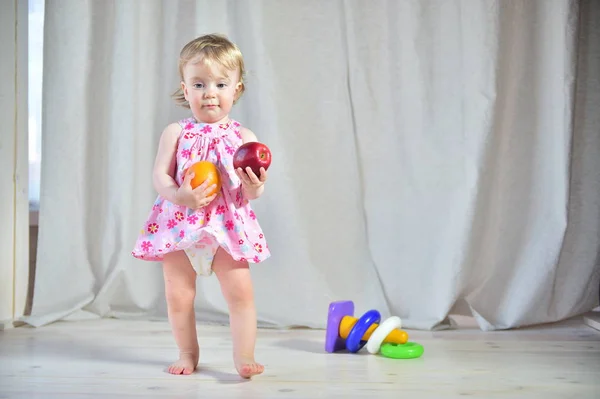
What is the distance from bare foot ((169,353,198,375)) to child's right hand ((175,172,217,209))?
1.29 ft

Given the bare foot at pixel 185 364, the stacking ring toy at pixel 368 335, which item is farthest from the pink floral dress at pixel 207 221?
the stacking ring toy at pixel 368 335

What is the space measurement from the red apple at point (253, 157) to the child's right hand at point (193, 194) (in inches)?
3.3

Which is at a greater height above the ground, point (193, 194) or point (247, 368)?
point (193, 194)

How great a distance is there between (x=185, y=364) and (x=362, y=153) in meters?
1.06

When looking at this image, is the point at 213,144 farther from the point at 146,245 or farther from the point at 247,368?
the point at 247,368

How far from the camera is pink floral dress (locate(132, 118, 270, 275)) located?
177 cm

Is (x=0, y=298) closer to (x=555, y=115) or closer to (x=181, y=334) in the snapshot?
(x=181, y=334)

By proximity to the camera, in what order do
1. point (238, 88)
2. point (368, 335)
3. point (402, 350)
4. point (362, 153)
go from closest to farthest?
1. point (238, 88)
2. point (402, 350)
3. point (368, 335)
4. point (362, 153)

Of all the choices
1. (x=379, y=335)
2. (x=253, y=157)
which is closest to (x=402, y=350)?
(x=379, y=335)

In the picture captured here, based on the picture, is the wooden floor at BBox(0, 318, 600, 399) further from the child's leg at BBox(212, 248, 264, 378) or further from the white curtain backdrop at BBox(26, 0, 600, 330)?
the white curtain backdrop at BBox(26, 0, 600, 330)

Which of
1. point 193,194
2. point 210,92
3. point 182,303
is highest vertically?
point 210,92

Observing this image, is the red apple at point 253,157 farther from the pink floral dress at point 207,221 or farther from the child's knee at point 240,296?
the child's knee at point 240,296

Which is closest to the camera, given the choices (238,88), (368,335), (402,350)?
(238,88)

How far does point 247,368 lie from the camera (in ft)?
5.78
